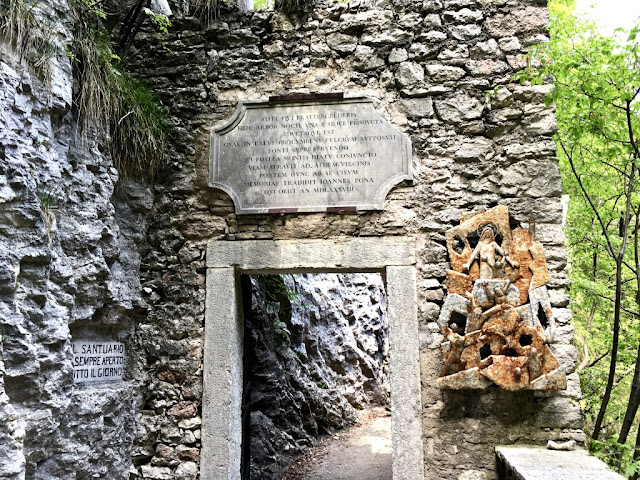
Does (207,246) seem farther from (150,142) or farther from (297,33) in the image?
(297,33)

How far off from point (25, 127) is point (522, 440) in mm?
3489

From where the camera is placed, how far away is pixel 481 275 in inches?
121

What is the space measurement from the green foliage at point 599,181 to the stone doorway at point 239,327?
1298 mm

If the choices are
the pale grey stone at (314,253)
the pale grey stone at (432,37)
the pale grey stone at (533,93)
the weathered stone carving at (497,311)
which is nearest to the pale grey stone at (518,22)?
the pale grey stone at (432,37)

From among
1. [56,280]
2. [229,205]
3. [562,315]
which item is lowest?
[562,315]

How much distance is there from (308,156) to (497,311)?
5.70 ft

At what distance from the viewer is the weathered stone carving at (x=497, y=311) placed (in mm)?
2877

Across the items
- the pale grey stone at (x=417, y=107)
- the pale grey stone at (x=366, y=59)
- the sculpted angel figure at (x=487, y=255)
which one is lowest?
the sculpted angel figure at (x=487, y=255)

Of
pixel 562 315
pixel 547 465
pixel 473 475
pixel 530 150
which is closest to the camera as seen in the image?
pixel 547 465

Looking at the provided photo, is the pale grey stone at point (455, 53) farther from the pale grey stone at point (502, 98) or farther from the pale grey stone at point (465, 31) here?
the pale grey stone at point (502, 98)

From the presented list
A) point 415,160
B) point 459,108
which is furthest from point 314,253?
point 459,108

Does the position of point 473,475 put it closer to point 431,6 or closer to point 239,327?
point 239,327

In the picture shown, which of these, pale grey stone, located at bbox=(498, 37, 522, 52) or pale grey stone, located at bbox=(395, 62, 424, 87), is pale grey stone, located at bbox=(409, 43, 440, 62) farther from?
pale grey stone, located at bbox=(498, 37, 522, 52)

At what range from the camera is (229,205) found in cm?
350
